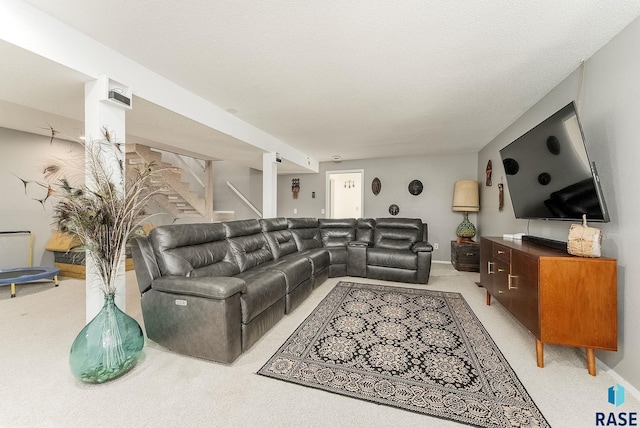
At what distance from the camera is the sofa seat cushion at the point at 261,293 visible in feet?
6.73

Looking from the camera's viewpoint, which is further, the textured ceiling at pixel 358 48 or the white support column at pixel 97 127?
the white support column at pixel 97 127

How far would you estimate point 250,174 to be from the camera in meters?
7.23

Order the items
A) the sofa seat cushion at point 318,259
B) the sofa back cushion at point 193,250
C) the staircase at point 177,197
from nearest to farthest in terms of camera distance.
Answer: the sofa back cushion at point 193,250 → the sofa seat cushion at point 318,259 → the staircase at point 177,197

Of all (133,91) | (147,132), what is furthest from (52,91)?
(147,132)

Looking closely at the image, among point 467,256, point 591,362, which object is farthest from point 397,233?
point 591,362

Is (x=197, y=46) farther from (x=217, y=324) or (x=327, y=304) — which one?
(x=327, y=304)

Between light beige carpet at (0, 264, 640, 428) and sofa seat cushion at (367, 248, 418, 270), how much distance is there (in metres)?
1.72

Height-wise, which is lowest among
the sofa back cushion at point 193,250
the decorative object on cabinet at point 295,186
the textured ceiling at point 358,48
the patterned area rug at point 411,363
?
the patterned area rug at point 411,363

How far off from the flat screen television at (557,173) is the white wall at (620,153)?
141 millimetres

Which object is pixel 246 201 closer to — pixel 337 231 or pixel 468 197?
pixel 337 231

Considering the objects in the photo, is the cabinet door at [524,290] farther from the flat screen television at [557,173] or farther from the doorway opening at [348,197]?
the doorway opening at [348,197]

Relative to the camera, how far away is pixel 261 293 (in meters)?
2.23

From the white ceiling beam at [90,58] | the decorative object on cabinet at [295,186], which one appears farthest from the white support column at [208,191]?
the white ceiling beam at [90,58]

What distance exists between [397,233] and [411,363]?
3.00m
